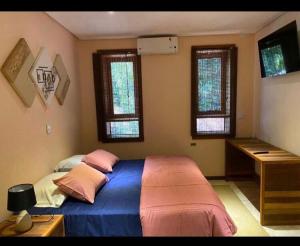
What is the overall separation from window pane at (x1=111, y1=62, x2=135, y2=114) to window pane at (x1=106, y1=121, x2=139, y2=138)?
20 cm

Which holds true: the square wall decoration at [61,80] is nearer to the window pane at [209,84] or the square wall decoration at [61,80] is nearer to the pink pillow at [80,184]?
the pink pillow at [80,184]

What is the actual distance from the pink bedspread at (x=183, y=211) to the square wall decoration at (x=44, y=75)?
4.93 ft

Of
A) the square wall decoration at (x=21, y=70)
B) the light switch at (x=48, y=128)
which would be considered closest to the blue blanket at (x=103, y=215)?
the light switch at (x=48, y=128)

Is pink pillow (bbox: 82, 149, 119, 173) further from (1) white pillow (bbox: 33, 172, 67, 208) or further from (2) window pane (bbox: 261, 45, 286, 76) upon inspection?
(2) window pane (bbox: 261, 45, 286, 76)

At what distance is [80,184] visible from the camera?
7.59ft

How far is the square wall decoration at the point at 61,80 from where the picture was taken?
3170mm

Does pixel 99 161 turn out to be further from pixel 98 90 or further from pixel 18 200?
pixel 18 200

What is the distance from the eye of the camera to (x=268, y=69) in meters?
3.34

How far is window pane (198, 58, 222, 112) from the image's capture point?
408 cm

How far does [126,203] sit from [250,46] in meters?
3.29

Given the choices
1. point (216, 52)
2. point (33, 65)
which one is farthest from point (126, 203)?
point (216, 52)

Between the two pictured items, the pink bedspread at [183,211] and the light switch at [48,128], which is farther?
the light switch at [48,128]

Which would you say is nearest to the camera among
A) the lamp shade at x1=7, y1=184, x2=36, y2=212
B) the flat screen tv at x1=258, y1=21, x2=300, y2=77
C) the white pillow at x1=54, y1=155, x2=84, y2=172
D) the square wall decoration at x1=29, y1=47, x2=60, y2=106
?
the lamp shade at x1=7, y1=184, x2=36, y2=212

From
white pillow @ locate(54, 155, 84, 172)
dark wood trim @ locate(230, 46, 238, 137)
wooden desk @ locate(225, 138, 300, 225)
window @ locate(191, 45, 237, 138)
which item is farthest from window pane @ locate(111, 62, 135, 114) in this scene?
wooden desk @ locate(225, 138, 300, 225)
